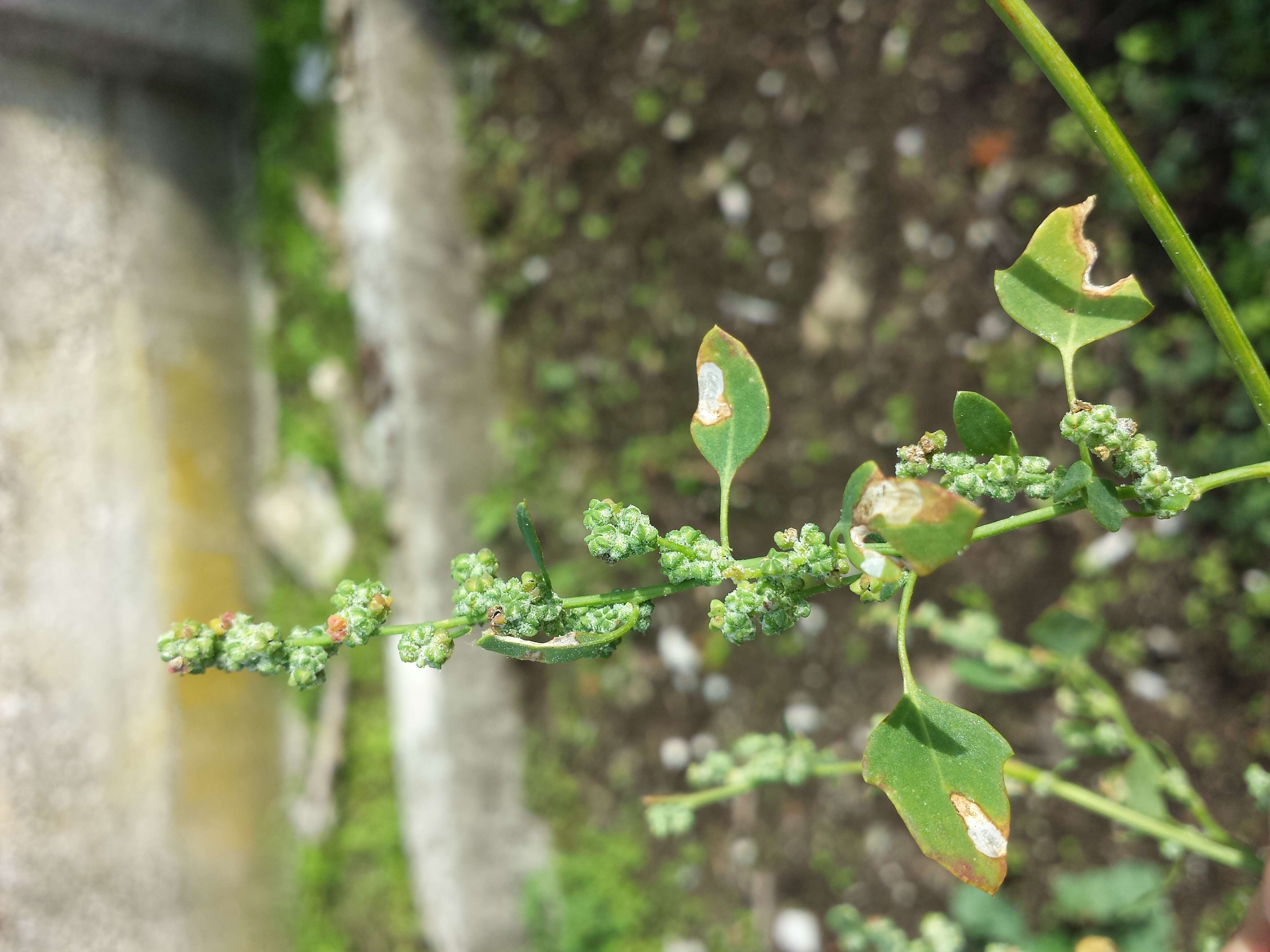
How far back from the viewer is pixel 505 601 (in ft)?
1.71

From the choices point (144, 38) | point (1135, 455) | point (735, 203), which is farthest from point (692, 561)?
point (144, 38)

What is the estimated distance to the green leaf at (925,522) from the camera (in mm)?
428

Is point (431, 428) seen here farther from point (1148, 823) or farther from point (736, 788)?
point (1148, 823)

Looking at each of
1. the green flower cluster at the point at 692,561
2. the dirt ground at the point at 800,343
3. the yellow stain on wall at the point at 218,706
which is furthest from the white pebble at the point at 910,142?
the yellow stain on wall at the point at 218,706

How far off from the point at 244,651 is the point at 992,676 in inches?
34.5

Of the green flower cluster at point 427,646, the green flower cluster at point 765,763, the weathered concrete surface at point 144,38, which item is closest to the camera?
the green flower cluster at point 427,646

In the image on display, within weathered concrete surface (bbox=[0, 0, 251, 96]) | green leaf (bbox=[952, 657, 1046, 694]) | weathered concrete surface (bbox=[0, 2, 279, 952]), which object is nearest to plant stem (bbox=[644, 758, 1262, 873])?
green leaf (bbox=[952, 657, 1046, 694])

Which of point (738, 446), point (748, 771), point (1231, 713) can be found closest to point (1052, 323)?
point (738, 446)

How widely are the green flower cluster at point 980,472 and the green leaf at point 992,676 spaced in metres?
0.60

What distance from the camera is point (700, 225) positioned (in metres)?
1.67

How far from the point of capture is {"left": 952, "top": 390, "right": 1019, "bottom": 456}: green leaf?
52cm

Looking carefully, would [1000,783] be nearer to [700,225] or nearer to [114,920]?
[700,225]

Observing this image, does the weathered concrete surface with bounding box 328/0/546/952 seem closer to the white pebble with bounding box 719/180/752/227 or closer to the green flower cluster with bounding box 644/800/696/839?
the white pebble with bounding box 719/180/752/227

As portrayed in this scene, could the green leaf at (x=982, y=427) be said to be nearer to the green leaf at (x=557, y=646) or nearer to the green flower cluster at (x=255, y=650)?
the green leaf at (x=557, y=646)
